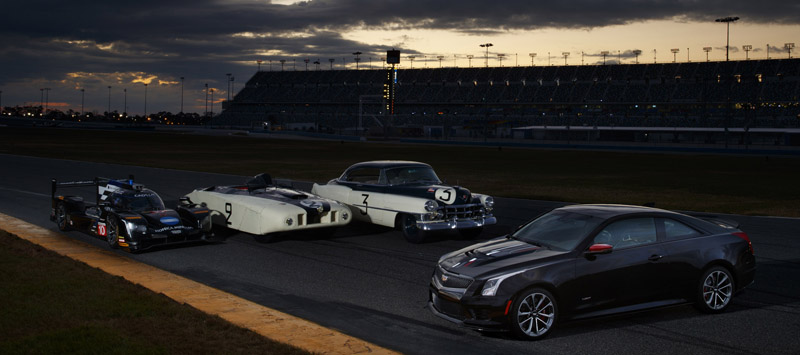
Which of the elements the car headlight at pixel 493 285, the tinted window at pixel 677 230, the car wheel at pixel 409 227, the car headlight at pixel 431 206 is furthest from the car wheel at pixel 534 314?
Answer: the car wheel at pixel 409 227

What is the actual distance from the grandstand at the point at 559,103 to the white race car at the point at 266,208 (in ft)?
207

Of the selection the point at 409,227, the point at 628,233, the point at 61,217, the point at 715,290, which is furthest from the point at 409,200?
the point at 61,217

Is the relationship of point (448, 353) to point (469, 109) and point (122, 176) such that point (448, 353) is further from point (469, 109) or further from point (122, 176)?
point (469, 109)

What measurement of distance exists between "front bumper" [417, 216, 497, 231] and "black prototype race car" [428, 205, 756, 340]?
3.86 metres

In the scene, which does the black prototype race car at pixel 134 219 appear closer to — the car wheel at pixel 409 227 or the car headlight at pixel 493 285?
the car wheel at pixel 409 227

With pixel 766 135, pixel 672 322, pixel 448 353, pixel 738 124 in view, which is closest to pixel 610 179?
pixel 672 322

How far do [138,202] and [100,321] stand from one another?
218 inches

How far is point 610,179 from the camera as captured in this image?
1203 inches

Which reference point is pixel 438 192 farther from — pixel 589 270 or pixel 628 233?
pixel 589 270

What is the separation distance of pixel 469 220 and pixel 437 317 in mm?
4879

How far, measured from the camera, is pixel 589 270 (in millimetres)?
7391

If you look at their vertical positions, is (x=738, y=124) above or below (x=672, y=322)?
above

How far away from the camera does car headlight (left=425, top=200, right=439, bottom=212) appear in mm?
12445

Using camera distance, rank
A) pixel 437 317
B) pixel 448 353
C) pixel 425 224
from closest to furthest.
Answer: pixel 448 353
pixel 437 317
pixel 425 224
